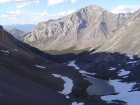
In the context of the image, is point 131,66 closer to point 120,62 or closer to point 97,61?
point 120,62

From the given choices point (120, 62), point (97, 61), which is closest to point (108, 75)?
point (120, 62)

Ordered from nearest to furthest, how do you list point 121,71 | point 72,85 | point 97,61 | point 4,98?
point 4,98
point 72,85
point 121,71
point 97,61

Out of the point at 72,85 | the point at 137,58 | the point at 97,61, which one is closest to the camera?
the point at 72,85

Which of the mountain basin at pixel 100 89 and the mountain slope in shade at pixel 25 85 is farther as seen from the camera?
the mountain basin at pixel 100 89

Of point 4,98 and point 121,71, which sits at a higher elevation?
point 121,71

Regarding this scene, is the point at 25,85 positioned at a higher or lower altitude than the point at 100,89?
lower

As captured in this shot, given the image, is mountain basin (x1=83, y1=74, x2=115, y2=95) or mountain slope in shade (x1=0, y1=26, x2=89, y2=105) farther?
mountain basin (x1=83, y1=74, x2=115, y2=95)

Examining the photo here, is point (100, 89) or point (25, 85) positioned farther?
point (100, 89)

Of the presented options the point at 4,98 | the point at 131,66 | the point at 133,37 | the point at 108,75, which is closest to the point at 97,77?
the point at 108,75

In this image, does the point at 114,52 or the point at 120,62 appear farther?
the point at 114,52

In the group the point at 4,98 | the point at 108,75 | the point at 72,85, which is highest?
the point at 108,75
